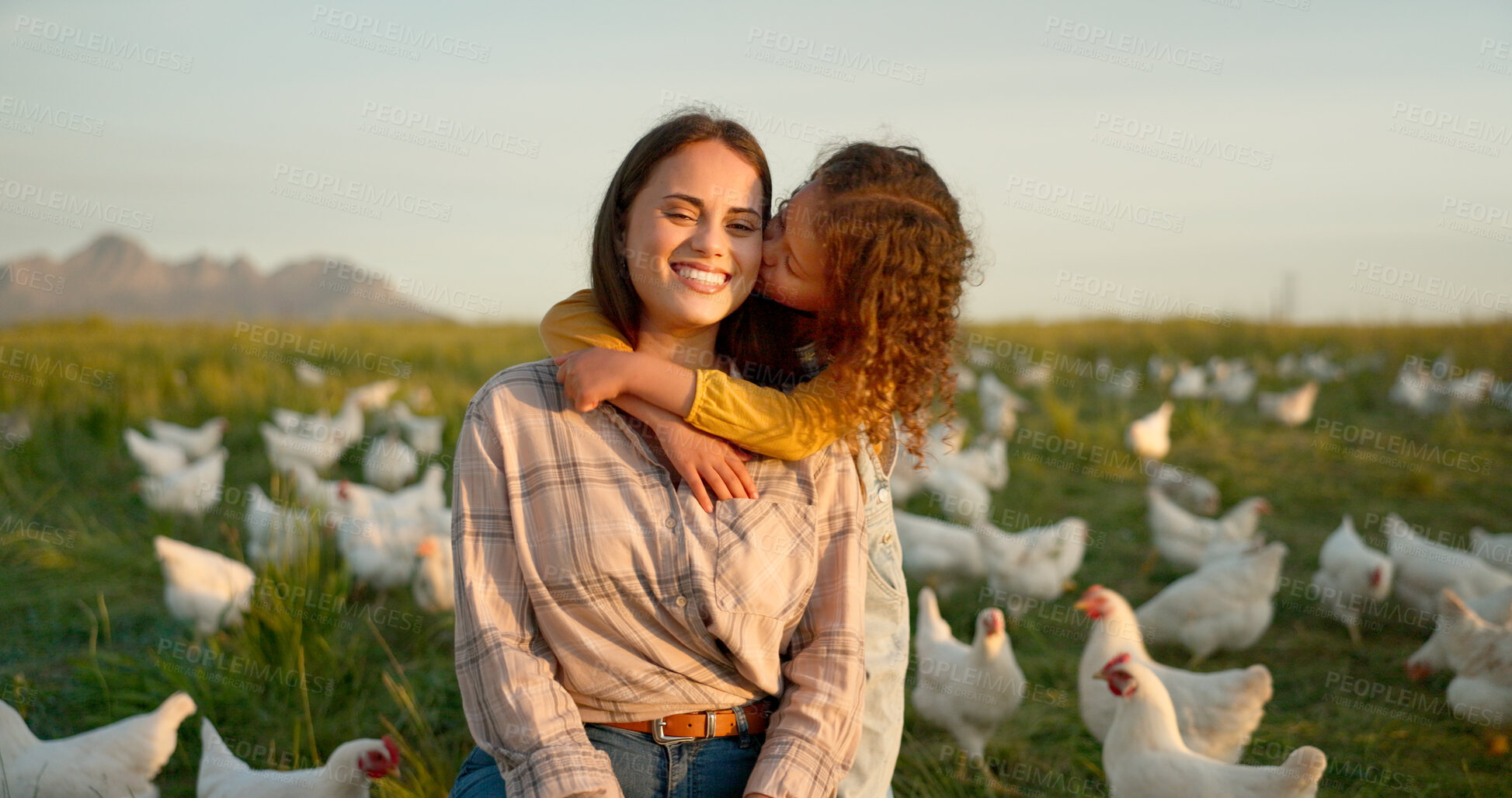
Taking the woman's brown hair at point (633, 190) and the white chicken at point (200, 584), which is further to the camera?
the white chicken at point (200, 584)

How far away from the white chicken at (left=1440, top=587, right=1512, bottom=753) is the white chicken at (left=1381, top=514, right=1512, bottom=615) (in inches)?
30.3

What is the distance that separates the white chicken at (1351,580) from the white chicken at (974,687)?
2.42 m

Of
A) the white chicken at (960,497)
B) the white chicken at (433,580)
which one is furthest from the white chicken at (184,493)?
the white chicken at (960,497)

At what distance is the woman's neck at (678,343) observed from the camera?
2096mm

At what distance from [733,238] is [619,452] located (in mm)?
500

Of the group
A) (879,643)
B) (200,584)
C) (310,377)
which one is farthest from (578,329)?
(310,377)

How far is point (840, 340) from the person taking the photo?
2047mm

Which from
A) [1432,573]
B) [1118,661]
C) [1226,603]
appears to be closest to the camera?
[1118,661]

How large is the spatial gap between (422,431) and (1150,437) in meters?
6.54

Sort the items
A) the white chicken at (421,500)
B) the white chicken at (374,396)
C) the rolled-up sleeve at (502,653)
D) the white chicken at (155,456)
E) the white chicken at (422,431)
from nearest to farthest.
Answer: the rolled-up sleeve at (502,653) → the white chicken at (421,500) → the white chicken at (155,456) → the white chicken at (422,431) → the white chicken at (374,396)

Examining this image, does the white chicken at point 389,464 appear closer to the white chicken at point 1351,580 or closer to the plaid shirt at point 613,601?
the plaid shirt at point 613,601

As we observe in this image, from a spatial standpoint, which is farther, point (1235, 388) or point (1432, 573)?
point (1235, 388)

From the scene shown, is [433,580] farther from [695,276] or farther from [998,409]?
[998,409]

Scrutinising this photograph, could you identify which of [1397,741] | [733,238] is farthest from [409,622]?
[1397,741]
